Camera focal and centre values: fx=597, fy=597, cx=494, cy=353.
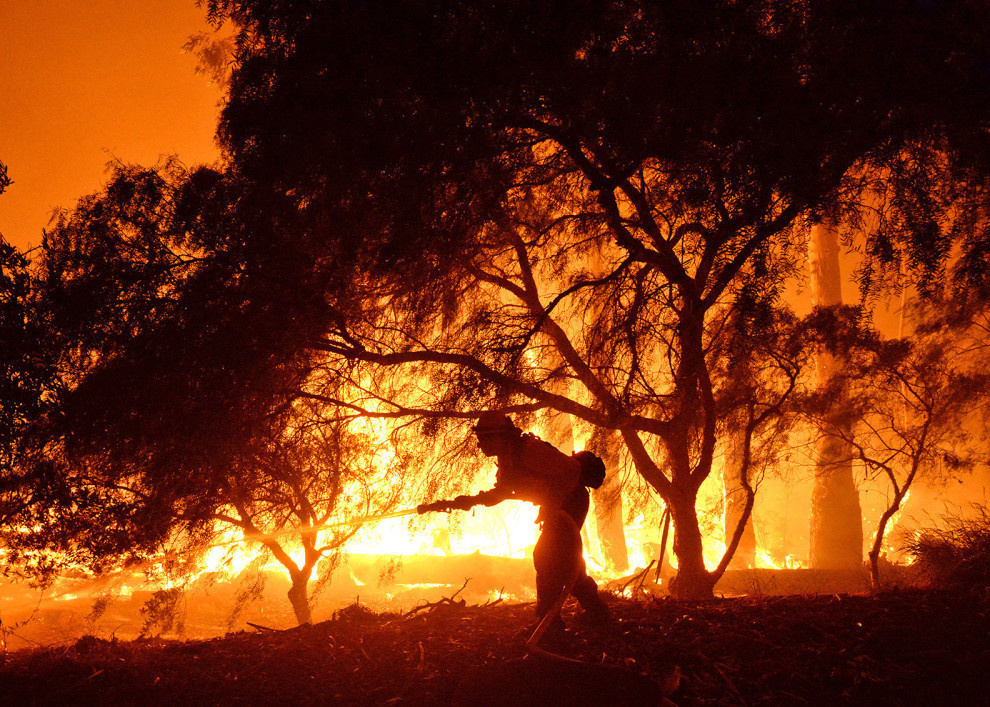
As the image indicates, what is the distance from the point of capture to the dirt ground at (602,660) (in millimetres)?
3248

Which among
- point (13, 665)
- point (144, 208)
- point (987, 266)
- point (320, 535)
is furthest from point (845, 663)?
point (320, 535)

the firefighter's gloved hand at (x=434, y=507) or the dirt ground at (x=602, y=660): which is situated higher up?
the firefighter's gloved hand at (x=434, y=507)

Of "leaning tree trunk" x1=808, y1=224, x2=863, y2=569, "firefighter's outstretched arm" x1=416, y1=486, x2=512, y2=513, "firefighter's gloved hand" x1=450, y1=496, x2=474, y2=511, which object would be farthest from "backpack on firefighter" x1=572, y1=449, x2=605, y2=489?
"leaning tree trunk" x1=808, y1=224, x2=863, y2=569

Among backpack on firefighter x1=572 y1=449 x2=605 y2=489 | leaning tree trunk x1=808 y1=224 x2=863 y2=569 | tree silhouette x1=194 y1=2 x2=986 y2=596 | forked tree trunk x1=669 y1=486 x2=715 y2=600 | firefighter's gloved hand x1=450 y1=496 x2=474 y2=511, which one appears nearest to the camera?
firefighter's gloved hand x1=450 y1=496 x2=474 y2=511

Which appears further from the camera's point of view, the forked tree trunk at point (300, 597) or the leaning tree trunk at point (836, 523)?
the leaning tree trunk at point (836, 523)

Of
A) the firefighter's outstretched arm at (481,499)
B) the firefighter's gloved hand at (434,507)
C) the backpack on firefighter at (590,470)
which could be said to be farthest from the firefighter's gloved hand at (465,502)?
the backpack on firefighter at (590,470)

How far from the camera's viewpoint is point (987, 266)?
→ 17.5 feet

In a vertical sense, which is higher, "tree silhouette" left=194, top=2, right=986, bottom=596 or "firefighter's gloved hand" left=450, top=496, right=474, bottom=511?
"tree silhouette" left=194, top=2, right=986, bottom=596

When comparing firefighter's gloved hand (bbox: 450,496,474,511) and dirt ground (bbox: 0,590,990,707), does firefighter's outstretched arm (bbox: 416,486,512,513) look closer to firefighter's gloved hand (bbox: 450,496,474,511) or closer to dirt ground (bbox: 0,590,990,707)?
firefighter's gloved hand (bbox: 450,496,474,511)

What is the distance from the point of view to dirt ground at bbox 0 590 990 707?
3.25 m

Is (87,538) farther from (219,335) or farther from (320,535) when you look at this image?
(320,535)

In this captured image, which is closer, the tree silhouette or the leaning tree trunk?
the tree silhouette

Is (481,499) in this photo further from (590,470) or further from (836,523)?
(836,523)

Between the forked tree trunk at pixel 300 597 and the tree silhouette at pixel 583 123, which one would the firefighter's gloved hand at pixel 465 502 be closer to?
the tree silhouette at pixel 583 123
